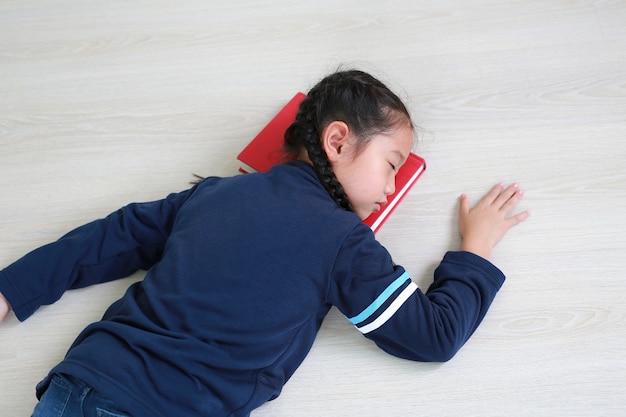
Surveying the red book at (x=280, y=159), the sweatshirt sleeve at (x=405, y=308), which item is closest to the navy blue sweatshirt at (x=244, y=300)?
the sweatshirt sleeve at (x=405, y=308)

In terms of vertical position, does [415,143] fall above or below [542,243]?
above

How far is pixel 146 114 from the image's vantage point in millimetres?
1207

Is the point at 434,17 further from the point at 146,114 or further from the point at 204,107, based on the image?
the point at 146,114

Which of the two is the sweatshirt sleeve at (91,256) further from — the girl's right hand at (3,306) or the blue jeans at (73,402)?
the blue jeans at (73,402)

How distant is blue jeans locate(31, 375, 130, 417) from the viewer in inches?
31.3

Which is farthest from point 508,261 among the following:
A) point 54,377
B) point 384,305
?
point 54,377

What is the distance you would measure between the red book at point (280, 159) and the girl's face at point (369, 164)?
0.09 meters

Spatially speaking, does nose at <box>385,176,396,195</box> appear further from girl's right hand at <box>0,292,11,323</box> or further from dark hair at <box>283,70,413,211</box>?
girl's right hand at <box>0,292,11,323</box>

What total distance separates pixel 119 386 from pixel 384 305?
1.26 feet

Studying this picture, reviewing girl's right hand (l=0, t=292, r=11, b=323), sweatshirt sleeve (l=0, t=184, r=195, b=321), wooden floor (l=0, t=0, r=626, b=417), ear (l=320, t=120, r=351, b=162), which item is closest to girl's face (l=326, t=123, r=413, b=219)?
ear (l=320, t=120, r=351, b=162)

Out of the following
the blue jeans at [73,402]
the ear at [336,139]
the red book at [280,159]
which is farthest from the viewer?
the red book at [280,159]

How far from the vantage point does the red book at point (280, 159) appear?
1.04 m

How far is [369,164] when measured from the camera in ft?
3.04

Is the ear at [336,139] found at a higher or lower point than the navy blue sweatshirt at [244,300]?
higher
